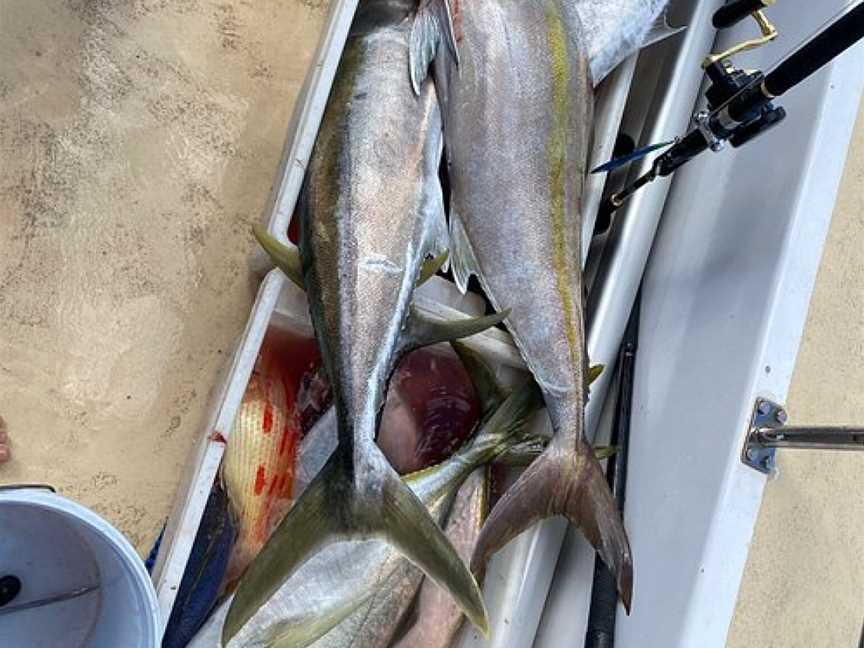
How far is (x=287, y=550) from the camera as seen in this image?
1246mm

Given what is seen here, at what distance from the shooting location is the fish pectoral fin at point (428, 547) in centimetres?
126

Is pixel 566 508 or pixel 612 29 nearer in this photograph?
pixel 566 508

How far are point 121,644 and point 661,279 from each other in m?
1.03

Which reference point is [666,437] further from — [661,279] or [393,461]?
[393,461]

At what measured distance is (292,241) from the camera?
147 centimetres

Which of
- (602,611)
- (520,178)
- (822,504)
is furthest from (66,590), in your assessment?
(822,504)

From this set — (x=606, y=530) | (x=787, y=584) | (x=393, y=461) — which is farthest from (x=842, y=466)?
(x=393, y=461)

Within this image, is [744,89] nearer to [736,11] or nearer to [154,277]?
[736,11]

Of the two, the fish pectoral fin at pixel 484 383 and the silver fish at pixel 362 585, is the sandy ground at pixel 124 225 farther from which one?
the fish pectoral fin at pixel 484 383

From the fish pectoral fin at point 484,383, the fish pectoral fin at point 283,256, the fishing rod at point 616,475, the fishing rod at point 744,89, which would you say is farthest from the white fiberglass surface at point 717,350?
the fish pectoral fin at point 283,256

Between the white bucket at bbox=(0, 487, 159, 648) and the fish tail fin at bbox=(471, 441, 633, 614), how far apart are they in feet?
1.57

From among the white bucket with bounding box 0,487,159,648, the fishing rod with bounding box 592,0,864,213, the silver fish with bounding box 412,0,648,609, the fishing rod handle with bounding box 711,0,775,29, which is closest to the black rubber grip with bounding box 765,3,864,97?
the fishing rod with bounding box 592,0,864,213

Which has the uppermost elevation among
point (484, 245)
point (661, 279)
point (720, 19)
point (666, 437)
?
point (720, 19)

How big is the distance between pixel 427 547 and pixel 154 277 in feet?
2.03
